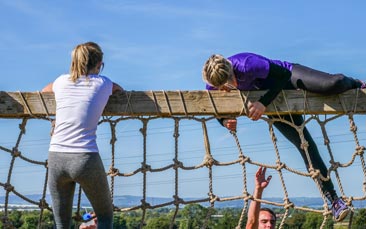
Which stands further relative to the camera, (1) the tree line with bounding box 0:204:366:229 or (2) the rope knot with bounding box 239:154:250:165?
(1) the tree line with bounding box 0:204:366:229

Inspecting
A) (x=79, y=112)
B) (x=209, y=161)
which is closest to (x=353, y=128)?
(x=209, y=161)

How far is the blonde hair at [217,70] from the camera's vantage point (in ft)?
16.6

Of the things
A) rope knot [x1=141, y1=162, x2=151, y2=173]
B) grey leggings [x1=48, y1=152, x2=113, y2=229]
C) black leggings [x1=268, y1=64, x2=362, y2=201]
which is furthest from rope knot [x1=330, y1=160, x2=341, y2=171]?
grey leggings [x1=48, y1=152, x2=113, y2=229]

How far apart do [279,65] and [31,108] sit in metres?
1.78

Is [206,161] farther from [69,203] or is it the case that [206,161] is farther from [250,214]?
[69,203]

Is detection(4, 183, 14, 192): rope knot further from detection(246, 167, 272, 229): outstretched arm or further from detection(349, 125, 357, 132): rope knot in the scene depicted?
detection(349, 125, 357, 132): rope knot

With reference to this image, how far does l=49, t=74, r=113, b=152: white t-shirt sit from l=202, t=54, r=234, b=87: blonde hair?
2.23ft

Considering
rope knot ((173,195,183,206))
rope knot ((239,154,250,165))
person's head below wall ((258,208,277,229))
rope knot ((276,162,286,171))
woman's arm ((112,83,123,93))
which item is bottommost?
person's head below wall ((258,208,277,229))

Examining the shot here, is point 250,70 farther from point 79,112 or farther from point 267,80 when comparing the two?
point 79,112

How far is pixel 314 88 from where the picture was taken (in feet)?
17.2

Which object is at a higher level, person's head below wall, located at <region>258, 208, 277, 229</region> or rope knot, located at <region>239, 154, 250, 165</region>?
rope knot, located at <region>239, 154, 250, 165</region>

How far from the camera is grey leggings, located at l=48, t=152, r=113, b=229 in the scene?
15.2 feet

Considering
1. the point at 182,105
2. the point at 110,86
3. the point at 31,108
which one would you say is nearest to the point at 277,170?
the point at 182,105

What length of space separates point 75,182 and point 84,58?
2.55ft
